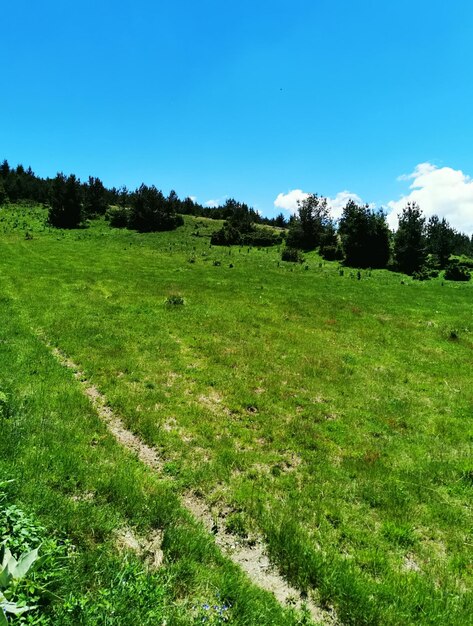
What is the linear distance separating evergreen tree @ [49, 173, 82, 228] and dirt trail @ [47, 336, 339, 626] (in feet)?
234

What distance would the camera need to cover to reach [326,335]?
2211 centimetres

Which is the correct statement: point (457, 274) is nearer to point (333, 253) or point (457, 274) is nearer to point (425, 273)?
point (425, 273)

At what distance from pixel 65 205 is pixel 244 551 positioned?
76901 millimetres

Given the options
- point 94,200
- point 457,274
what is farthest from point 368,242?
point 94,200

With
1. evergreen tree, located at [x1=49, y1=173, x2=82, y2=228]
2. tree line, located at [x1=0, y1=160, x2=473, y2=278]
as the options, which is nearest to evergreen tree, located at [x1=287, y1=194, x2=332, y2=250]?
tree line, located at [x1=0, y1=160, x2=473, y2=278]

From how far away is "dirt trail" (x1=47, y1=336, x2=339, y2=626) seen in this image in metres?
5.98

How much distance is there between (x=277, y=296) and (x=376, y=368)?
1409cm

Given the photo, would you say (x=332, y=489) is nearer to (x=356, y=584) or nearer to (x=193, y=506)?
(x=356, y=584)

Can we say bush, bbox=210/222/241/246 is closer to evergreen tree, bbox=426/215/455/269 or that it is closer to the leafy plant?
evergreen tree, bbox=426/215/455/269

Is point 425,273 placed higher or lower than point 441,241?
lower

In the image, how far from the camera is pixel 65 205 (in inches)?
2817

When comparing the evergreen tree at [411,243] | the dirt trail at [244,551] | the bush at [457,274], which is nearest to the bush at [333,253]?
the evergreen tree at [411,243]

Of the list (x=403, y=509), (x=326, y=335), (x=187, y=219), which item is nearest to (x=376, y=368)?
(x=326, y=335)

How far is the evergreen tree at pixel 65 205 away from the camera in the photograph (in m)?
71.0
